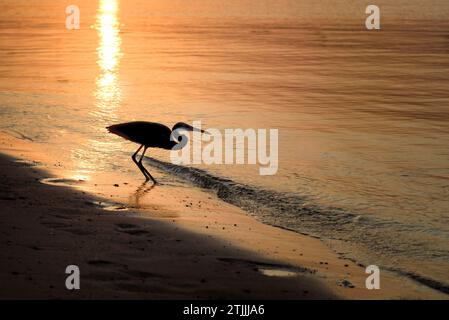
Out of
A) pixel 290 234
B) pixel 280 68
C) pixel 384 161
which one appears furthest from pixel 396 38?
pixel 290 234

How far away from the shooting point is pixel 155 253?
661cm

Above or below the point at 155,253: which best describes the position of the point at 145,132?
above

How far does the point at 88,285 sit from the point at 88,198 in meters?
3.01

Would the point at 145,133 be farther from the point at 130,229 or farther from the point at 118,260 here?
the point at 118,260

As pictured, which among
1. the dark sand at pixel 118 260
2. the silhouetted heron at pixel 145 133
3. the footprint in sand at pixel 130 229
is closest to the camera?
the dark sand at pixel 118 260

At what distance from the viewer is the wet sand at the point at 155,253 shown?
5.80 meters

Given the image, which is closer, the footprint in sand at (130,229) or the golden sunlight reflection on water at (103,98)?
the footprint in sand at (130,229)

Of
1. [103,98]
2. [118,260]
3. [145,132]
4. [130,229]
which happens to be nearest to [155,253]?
[118,260]

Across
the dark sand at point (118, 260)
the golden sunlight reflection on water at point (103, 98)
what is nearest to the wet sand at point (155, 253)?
the dark sand at point (118, 260)

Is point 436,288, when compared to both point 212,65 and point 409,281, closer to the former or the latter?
point 409,281

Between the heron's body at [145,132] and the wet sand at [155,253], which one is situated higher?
the heron's body at [145,132]

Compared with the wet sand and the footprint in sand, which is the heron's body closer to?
the wet sand

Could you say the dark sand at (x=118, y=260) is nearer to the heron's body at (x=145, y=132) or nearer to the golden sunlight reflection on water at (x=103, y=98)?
the golden sunlight reflection on water at (x=103, y=98)

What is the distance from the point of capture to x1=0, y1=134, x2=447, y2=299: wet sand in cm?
580
